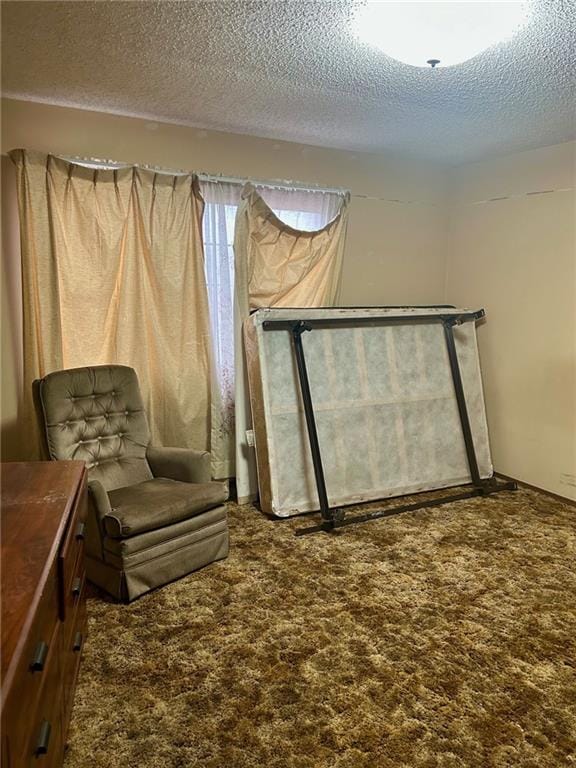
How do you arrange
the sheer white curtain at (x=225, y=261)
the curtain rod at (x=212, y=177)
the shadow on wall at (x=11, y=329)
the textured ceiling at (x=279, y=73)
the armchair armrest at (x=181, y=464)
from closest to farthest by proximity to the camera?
the textured ceiling at (x=279, y=73), the armchair armrest at (x=181, y=464), the shadow on wall at (x=11, y=329), the curtain rod at (x=212, y=177), the sheer white curtain at (x=225, y=261)

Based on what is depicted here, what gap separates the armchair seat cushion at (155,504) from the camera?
2.53 m

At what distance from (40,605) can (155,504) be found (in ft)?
4.63

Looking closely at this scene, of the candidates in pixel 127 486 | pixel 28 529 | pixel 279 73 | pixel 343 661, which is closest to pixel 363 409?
pixel 127 486

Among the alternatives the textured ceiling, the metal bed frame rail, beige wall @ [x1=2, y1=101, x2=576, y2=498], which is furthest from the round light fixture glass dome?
beige wall @ [x1=2, y1=101, x2=576, y2=498]

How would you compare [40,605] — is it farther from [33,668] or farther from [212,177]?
[212,177]

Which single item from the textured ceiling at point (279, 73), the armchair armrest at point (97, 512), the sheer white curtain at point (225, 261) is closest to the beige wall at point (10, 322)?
the textured ceiling at point (279, 73)

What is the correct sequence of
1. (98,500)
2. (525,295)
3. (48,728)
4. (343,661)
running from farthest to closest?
(525,295), (98,500), (343,661), (48,728)

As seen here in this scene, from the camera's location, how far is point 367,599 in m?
2.63

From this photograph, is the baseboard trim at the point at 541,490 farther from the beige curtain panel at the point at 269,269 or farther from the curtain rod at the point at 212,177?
the curtain rod at the point at 212,177

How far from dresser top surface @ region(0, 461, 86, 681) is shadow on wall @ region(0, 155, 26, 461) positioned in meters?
1.32

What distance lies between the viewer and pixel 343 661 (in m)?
2.20

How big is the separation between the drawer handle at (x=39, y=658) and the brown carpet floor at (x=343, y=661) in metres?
0.70

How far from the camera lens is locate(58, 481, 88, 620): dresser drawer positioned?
63.4 inches

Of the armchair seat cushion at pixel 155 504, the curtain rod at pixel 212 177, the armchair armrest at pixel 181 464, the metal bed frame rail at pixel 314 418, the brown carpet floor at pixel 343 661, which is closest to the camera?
the brown carpet floor at pixel 343 661
